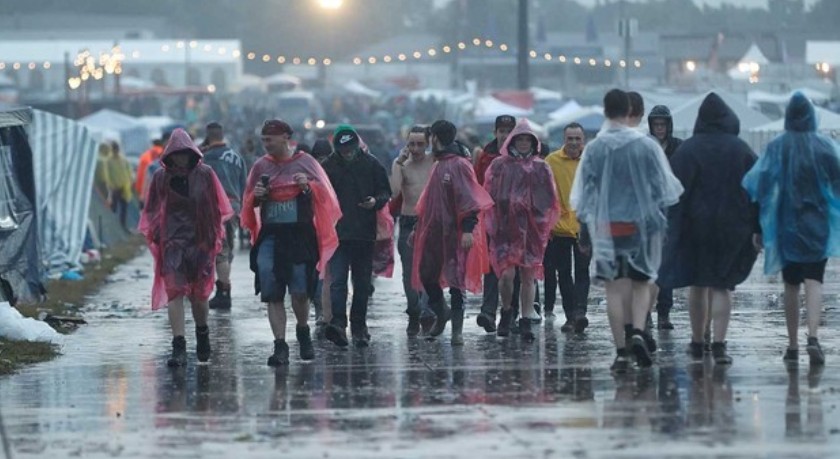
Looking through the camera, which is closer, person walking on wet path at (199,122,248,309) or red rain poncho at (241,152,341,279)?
red rain poncho at (241,152,341,279)

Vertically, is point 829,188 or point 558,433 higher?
point 829,188

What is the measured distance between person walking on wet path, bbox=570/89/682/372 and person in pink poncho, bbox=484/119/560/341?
2.86 metres

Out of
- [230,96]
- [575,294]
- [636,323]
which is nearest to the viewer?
[636,323]

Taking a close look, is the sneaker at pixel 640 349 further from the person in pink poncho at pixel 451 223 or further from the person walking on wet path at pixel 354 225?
the person walking on wet path at pixel 354 225

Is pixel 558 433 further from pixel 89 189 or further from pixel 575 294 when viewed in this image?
pixel 89 189

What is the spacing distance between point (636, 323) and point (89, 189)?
14.1m

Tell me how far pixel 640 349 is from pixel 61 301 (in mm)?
8984

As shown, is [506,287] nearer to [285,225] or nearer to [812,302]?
[285,225]

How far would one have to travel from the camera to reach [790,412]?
11.6m

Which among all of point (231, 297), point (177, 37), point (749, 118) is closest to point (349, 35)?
point (177, 37)

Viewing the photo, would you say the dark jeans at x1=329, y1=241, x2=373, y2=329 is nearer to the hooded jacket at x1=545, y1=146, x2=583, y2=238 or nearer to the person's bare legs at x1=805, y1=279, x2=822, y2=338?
the hooded jacket at x1=545, y1=146, x2=583, y2=238

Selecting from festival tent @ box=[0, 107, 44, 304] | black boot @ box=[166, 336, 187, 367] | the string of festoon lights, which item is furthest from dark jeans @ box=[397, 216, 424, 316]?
the string of festoon lights

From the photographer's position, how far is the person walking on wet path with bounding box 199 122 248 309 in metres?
20.4

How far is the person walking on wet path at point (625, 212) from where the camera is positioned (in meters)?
13.6
